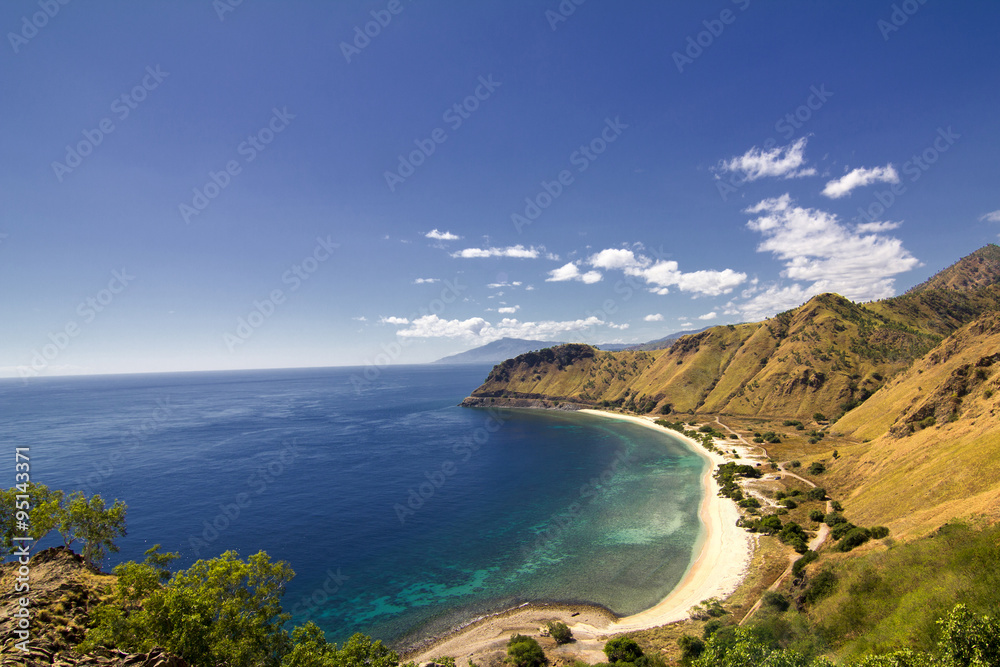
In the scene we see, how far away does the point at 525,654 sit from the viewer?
38.1 m

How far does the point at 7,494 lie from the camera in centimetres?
3412

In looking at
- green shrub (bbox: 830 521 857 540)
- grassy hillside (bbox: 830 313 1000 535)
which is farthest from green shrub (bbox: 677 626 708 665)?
green shrub (bbox: 830 521 857 540)

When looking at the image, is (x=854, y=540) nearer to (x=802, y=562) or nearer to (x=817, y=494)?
(x=802, y=562)

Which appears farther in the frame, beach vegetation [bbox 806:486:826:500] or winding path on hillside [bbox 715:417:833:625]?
beach vegetation [bbox 806:486:826:500]

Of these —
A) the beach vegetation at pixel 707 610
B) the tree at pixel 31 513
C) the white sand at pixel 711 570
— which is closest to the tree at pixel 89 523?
the tree at pixel 31 513

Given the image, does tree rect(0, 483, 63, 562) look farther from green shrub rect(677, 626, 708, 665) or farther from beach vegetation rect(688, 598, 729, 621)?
beach vegetation rect(688, 598, 729, 621)

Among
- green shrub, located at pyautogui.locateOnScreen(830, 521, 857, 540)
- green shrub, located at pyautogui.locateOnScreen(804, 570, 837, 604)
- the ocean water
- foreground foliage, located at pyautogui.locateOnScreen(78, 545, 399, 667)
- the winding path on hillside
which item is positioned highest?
foreground foliage, located at pyautogui.locateOnScreen(78, 545, 399, 667)

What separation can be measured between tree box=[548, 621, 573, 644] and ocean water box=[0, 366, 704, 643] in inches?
310

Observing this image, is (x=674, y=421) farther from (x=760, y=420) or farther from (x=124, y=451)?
(x=124, y=451)

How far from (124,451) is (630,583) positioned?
520 feet

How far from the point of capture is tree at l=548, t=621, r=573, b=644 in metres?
41.2

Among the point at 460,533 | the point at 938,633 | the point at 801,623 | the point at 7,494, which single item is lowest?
the point at 460,533

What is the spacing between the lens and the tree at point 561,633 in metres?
41.2

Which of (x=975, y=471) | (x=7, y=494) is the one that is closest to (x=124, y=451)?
(x=7, y=494)
